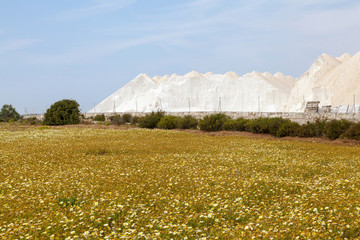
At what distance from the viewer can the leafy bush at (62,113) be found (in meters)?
51.9

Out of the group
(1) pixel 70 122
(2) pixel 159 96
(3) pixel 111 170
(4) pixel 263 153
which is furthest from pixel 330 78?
(3) pixel 111 170

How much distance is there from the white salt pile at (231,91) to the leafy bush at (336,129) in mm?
53739

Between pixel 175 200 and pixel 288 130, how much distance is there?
24490mm

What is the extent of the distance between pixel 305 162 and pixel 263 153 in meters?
3.56

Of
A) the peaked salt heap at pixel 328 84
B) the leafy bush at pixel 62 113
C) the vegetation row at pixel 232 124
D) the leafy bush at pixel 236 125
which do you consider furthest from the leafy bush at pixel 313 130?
the peaked salt heap at pixel 328 84

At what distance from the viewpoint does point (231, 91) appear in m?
117

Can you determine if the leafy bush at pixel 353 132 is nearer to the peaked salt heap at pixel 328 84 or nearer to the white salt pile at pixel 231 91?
the peaked salt heap at pixel 328 84

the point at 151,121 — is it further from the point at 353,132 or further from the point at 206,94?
the point at 206,94

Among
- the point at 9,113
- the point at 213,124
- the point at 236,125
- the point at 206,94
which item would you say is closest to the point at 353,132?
the point at 236,125

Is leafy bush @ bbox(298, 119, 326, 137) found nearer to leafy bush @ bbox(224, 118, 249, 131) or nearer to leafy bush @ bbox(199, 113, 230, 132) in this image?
leafy bush @ bbox(224, 118, 249, 131)

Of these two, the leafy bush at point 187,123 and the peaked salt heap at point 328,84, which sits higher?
the peaked salt heap at point 328,84

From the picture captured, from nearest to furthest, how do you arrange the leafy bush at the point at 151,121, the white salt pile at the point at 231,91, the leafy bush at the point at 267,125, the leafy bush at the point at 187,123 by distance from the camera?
the leafy bush at the point at 267,125 < the leafy bush at the point at 187,123 < the leafy bush at the point at 151,121 < the white salt pile at the point at 231,91

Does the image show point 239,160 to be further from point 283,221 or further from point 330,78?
point 330,78

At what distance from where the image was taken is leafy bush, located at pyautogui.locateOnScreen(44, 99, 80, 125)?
170ft
